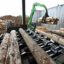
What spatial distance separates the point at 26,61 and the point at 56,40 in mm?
1021

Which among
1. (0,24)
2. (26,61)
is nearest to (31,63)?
(26,61)

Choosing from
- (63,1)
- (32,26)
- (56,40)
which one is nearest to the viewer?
(56,40)

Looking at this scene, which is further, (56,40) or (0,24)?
(0,24)

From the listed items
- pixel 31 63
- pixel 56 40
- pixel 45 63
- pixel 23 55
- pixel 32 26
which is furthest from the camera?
pixel 32 26

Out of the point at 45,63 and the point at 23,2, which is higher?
the point at 23,2

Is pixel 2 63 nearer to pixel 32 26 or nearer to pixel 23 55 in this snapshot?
pixel 23 55

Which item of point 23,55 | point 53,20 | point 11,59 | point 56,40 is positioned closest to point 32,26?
point 53,20

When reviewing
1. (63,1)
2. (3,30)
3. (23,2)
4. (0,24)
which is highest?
(63,1)

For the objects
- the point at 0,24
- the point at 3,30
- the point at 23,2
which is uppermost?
the point at 23,2

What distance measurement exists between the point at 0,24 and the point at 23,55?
476 cm

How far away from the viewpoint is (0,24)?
233 inches

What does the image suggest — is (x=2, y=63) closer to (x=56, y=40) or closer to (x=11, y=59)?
(x=11, y=59)

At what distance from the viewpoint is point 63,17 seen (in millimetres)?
7883

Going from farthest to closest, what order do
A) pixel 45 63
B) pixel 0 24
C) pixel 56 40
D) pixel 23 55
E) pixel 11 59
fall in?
pixel 0 24 < pixel 56 40 < pixel 23 55 < pixel 11 59 < pixel 45 63
